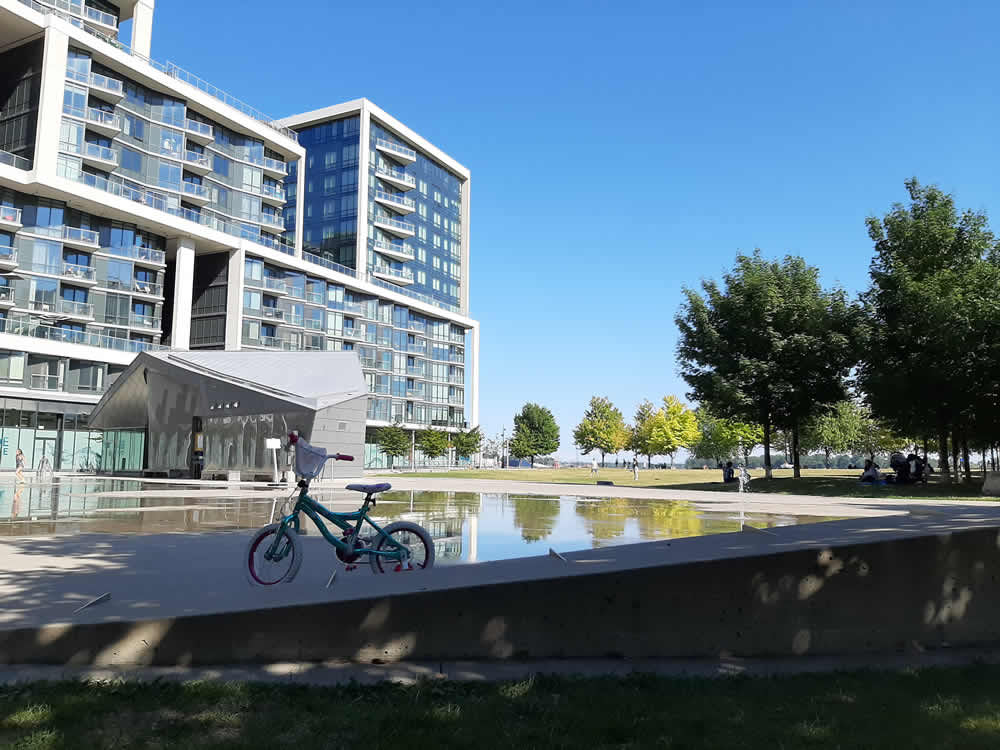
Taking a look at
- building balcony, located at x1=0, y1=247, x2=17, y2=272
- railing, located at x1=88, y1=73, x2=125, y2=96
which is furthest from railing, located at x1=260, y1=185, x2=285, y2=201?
building balcony, located at x1=0, y1=247, x2=17, y2=272

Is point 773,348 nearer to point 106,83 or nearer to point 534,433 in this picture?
point 106,83

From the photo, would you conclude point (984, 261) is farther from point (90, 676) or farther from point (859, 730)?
point (90, 676)

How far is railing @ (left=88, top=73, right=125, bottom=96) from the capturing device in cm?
5153

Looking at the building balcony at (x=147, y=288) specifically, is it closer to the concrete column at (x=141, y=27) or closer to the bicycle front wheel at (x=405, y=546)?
the concrete column at (x=141, y=27)

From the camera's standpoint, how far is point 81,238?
5100 cm

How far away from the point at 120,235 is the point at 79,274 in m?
4.95

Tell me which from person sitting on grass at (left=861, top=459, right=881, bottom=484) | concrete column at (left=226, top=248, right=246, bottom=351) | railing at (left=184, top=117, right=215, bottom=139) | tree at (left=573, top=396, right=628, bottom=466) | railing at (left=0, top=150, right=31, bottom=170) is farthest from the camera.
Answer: tree at (left=573, top=396, right=628, bottom=466)

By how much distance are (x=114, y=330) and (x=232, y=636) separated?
55.8 m

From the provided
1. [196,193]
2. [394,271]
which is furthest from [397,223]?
[196,193]

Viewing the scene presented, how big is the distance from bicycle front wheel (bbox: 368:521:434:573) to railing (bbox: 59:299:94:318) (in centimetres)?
5075

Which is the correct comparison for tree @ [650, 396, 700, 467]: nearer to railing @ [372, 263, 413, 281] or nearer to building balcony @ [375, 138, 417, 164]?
railing @ [372, 263, 413, 281]

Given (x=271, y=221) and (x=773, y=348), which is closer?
(x=773, y=348)

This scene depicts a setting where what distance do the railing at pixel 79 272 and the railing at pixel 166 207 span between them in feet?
18.6

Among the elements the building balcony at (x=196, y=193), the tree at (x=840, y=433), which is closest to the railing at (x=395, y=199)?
the building balcony at (x=196, y=193)
